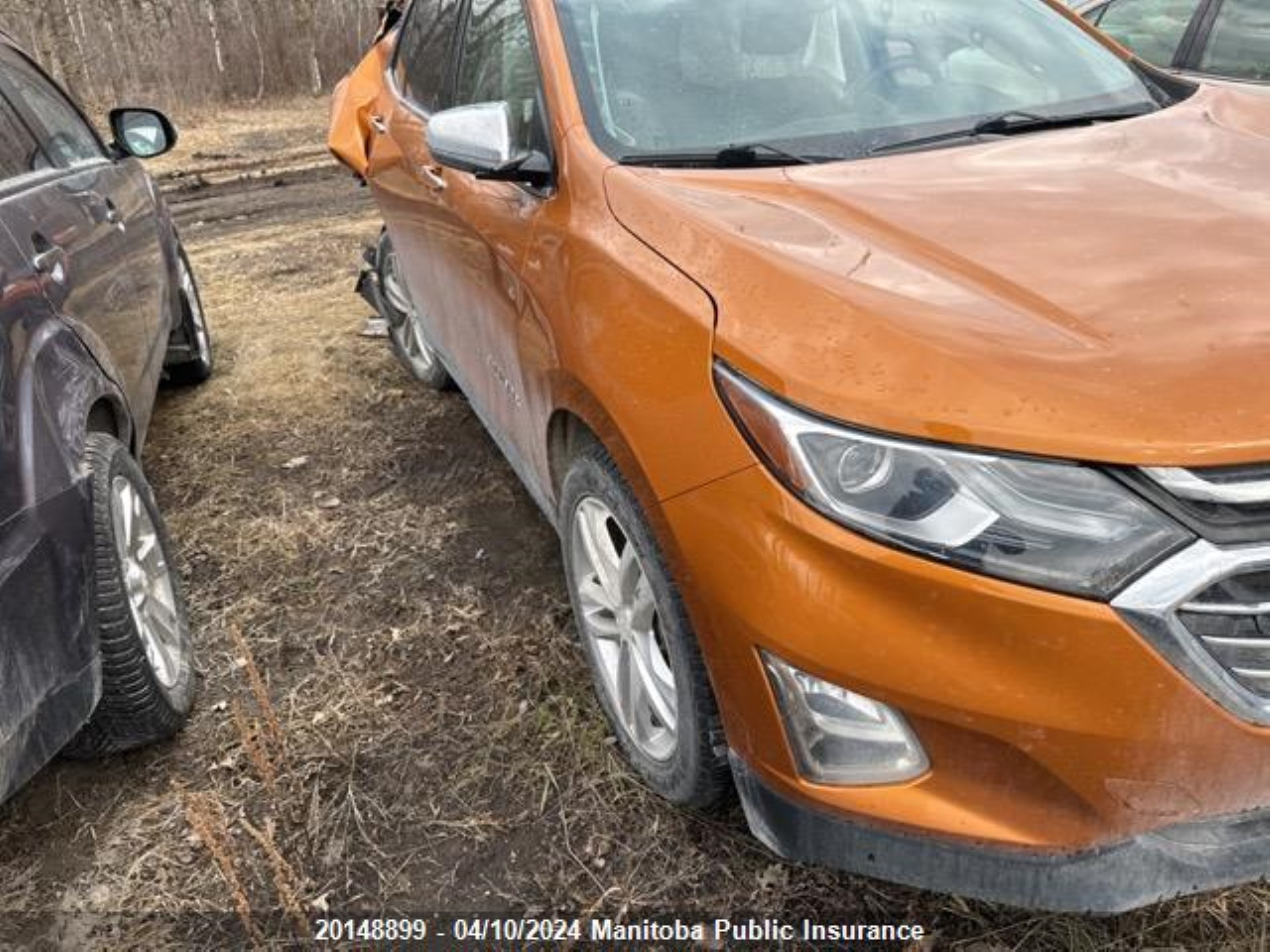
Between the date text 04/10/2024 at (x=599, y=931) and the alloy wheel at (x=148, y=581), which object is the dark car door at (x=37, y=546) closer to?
the alloy wheel at (x=148, y=581)

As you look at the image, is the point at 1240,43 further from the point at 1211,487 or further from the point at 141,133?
the point at 141,133

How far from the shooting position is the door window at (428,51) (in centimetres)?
339

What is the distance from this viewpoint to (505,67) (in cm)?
279

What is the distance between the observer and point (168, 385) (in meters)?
5.04

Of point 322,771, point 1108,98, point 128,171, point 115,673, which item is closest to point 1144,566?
point 1108,98

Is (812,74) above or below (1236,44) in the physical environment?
above

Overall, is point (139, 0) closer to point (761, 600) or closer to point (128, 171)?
point (128, 171)

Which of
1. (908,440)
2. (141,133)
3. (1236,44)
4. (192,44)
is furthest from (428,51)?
(192,44)

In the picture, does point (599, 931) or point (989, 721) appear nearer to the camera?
point (989, 721)

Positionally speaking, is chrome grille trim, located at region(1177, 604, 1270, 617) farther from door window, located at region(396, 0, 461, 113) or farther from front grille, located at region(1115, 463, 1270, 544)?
door window, located at region(396, 0, 461, 113)

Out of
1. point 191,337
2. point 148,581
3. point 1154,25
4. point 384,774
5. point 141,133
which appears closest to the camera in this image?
point 384,774

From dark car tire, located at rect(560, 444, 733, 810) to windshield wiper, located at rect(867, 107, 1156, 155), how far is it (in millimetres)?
939

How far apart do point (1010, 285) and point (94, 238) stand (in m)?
2.80

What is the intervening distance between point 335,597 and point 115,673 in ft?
2.95
